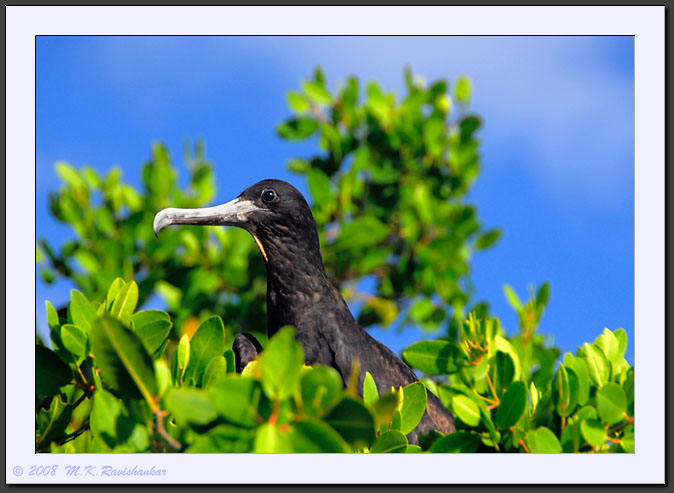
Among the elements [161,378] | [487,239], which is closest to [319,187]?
[487,239]

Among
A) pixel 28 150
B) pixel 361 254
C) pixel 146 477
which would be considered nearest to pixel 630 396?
pixel 146 477

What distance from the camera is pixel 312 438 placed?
1.47m

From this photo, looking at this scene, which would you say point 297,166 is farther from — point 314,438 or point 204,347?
point 314,438

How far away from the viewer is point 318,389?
152 cm

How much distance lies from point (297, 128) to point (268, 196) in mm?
2251

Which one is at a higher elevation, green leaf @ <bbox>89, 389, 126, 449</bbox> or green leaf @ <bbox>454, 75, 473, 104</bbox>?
green leaf @ <bbox>454, 75, 473, 104</bbox>

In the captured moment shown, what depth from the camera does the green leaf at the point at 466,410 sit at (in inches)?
76.5

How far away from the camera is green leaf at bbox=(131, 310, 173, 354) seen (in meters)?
2.03

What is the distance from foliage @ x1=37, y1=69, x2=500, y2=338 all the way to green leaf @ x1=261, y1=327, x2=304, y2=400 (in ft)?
9.71

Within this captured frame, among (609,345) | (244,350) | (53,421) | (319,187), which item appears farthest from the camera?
(319,187)

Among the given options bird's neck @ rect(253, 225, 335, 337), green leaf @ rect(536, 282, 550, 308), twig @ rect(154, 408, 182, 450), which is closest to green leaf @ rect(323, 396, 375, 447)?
twig @ rect(154, 408, 182, 450)

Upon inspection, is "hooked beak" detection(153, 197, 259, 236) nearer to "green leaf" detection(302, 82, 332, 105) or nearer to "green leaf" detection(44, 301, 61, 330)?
"green leaf" detection(44, 301, 61, 330)

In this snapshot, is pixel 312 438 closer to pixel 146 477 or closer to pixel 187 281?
pixel 146 477

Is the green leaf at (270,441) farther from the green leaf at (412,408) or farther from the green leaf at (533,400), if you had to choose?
the green leaf at (533,400)
